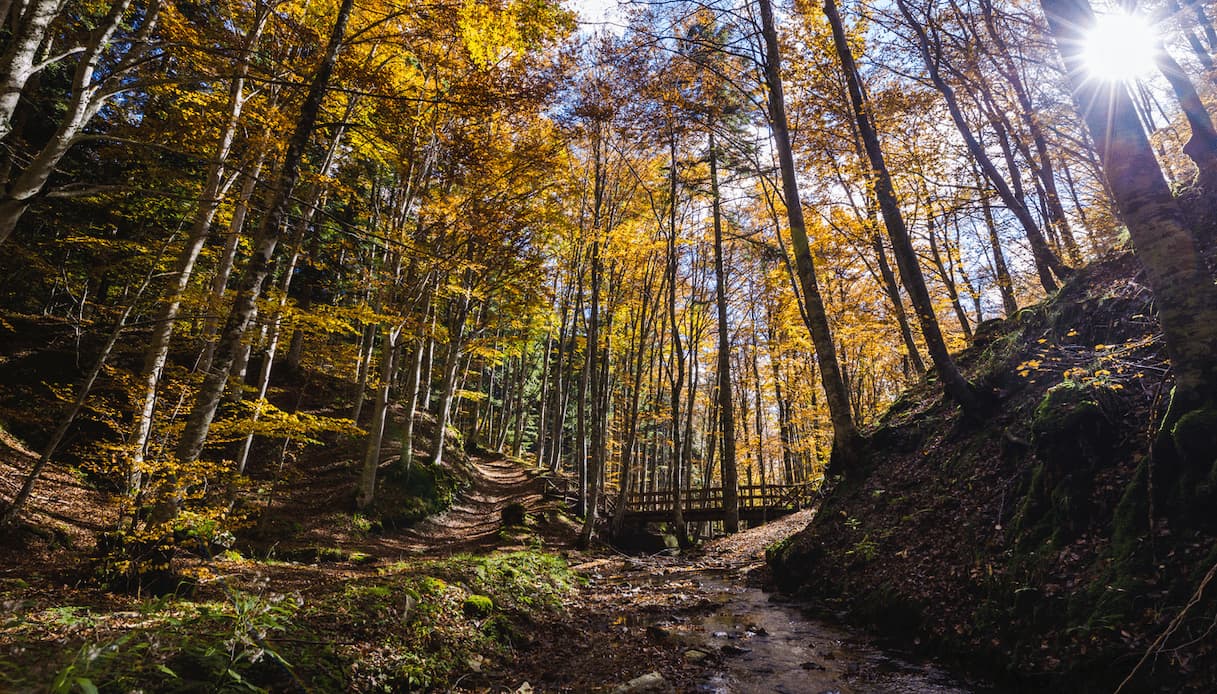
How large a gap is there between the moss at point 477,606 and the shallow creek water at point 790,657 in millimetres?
2182

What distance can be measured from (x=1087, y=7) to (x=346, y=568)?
11.6 m

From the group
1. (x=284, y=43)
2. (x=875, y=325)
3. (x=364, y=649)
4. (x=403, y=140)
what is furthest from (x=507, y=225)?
(x=875, y=325)

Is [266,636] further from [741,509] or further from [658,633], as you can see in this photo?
[741,509]

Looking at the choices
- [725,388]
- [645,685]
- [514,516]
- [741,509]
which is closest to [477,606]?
[645,685]

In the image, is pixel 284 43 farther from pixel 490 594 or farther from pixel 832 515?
pixel 832 515

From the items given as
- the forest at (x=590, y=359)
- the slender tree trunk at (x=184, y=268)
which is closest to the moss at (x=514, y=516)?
the forest at (x=590, y=359)

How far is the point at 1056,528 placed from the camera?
14.4 feet

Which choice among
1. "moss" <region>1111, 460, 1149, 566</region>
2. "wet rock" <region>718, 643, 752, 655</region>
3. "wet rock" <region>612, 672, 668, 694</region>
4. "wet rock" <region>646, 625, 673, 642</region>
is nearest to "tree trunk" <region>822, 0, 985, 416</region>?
"moss" <region>1111, 460, 1149, 566</region>

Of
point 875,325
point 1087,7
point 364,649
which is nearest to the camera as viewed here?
point 364,649

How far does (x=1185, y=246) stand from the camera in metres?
3.91

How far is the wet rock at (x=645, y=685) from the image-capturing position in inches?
165

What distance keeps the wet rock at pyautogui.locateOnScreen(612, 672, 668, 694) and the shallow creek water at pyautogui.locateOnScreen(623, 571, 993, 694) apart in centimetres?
35

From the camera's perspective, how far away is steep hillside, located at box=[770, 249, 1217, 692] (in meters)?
3.32

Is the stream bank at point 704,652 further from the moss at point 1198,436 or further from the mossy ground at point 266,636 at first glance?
the moss at point 1198,436
